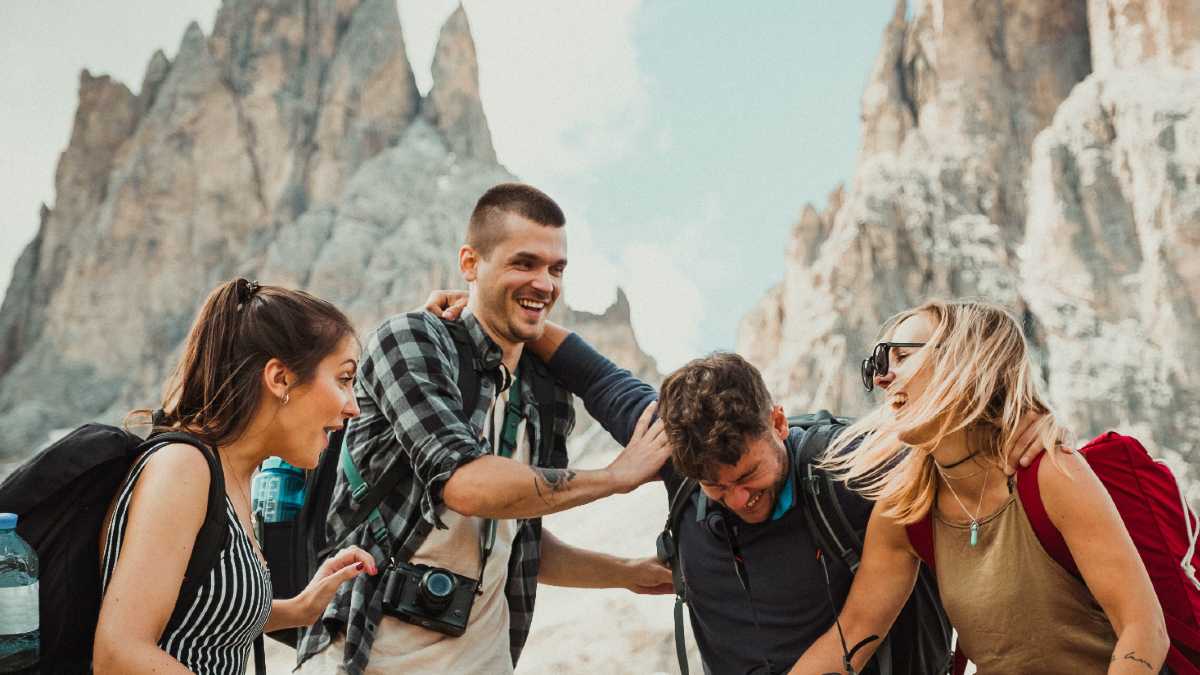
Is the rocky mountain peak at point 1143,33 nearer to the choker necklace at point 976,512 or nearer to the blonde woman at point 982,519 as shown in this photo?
the blonde woman at point 982,519

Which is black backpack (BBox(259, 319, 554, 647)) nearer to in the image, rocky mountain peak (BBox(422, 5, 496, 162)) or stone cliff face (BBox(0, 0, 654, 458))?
stone cliff face (BBox(0, 0, 654, 458))

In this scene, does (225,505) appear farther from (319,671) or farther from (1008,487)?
(1008,487)

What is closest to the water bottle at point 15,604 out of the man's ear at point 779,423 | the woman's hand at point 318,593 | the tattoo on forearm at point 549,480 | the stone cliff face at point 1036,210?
the woman's hand at point 318,593

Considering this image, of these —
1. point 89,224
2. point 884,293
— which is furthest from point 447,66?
point 884,293

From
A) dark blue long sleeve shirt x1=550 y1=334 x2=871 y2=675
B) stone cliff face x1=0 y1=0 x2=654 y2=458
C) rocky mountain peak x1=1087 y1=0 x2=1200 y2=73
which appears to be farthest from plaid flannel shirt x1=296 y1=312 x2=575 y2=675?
stone cliff face x1=0 y1=0 x2=654 y2=458

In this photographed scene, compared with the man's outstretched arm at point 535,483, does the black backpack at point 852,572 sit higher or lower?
lower

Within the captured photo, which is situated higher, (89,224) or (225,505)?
(89,224)

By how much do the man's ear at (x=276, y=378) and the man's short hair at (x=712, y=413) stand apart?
117 cm

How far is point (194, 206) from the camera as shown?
159ft

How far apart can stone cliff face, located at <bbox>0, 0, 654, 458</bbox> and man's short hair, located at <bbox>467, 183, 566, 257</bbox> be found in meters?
38.4

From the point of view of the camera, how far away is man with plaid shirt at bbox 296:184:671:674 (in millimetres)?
3230

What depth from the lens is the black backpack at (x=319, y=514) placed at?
3.41 m

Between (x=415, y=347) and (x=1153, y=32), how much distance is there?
3270 cm

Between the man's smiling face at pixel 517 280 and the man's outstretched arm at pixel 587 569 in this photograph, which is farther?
the man's outstretched arm at pixel 587 569
